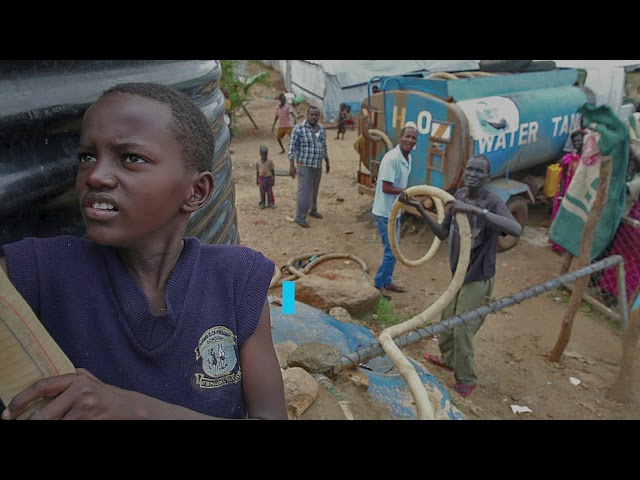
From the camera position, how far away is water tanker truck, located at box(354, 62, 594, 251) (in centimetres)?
640

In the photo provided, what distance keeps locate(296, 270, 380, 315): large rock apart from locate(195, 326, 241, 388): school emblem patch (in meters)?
4.19

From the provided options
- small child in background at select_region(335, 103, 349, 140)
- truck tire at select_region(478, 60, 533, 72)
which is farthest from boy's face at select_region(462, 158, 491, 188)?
small child in background at select_region(335, 103, 349, 140)

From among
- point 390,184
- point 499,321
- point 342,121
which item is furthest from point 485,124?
point 342,121

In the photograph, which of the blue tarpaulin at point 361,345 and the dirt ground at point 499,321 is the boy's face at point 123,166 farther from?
the blue tarpaulin at point 361,345

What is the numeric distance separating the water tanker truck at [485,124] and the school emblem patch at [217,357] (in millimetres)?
5832

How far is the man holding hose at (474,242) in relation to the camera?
391 centimetres

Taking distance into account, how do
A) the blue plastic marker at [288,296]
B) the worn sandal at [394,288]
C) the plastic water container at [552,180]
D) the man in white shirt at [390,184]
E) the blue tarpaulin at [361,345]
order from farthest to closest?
the plastic water container at [552,180], the worn sandal at [394,288], the man in white shirt at [390,184], the blue plastic marker at [288,296], the blue tarpaulin at [361,345]

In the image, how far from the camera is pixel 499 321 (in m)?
5.50

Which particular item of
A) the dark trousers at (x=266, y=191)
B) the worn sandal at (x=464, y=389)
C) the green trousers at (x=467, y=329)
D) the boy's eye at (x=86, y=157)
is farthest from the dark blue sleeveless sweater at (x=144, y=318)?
Answer: the dark trousers at (x=266, y=191)

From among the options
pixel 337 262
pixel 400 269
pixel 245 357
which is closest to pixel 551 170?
pixel 400 269

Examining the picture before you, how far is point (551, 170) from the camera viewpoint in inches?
298

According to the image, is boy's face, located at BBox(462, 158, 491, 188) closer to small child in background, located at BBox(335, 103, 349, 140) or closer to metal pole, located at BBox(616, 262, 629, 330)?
metal pole, located at BBox(616, 262, 629, 330)

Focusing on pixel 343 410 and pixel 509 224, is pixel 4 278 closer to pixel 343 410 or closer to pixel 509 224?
→ pixel 343 410
